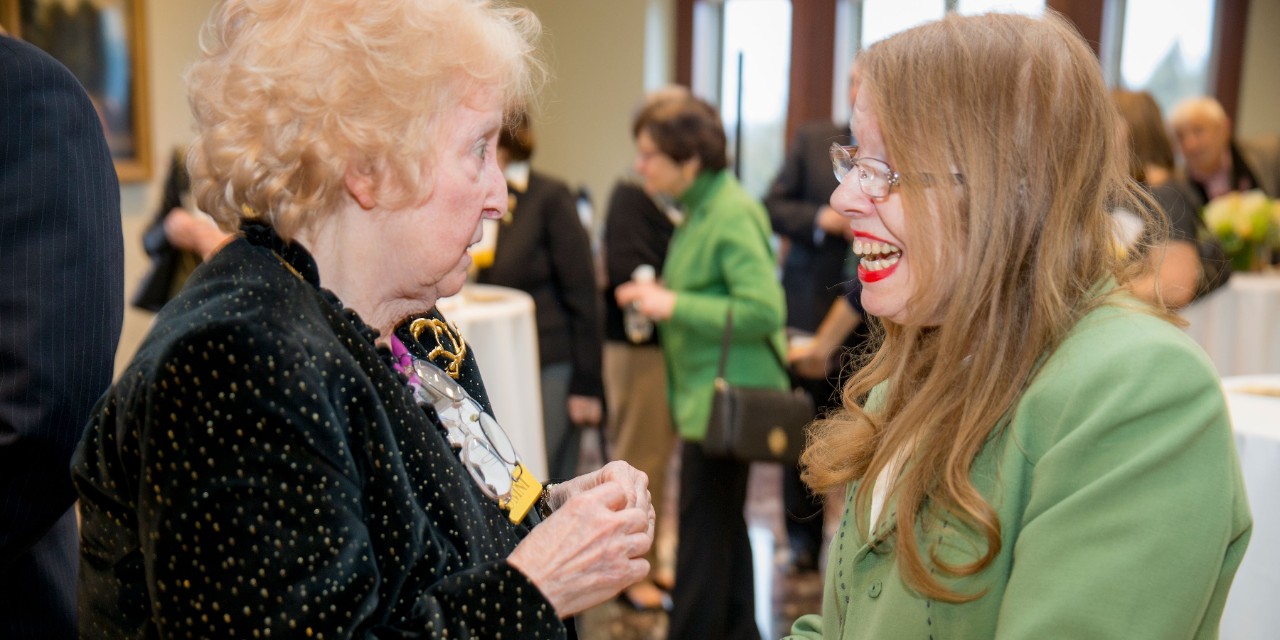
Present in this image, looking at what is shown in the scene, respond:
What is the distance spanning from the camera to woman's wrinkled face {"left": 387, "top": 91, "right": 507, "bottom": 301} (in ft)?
3.54

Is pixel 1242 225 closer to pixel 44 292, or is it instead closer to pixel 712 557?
pixel 712 557

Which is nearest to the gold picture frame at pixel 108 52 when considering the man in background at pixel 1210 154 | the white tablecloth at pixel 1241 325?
the white tablecloth at pixel 1241 325

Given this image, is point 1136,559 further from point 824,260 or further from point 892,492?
point 824,260

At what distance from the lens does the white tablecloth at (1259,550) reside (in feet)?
6.36

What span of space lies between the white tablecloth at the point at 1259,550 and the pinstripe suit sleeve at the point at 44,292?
1.89 m

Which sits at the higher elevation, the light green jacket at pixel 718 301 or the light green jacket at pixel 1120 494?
the light green jacket at pixel 1120 494

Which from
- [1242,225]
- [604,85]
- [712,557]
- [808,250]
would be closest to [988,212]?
[712,557]

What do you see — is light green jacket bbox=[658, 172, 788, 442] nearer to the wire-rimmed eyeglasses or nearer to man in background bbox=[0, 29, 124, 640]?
the wire-rimmed eyeglasses

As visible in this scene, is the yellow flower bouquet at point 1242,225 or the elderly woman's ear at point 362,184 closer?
the elderly woman's ear at point 362,184

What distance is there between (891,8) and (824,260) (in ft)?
13.8

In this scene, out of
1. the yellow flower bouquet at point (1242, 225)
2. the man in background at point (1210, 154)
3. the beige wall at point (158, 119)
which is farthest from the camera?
the man in background at point (1210, 154)

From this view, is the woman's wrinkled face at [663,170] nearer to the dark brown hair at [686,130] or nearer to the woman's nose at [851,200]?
the dark brown hair at [686,130]

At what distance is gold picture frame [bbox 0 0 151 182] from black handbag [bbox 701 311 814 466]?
10.6ft

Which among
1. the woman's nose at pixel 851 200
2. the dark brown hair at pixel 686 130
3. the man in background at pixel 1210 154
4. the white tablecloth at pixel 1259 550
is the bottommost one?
the white tablecloth at pixel 1259 550
